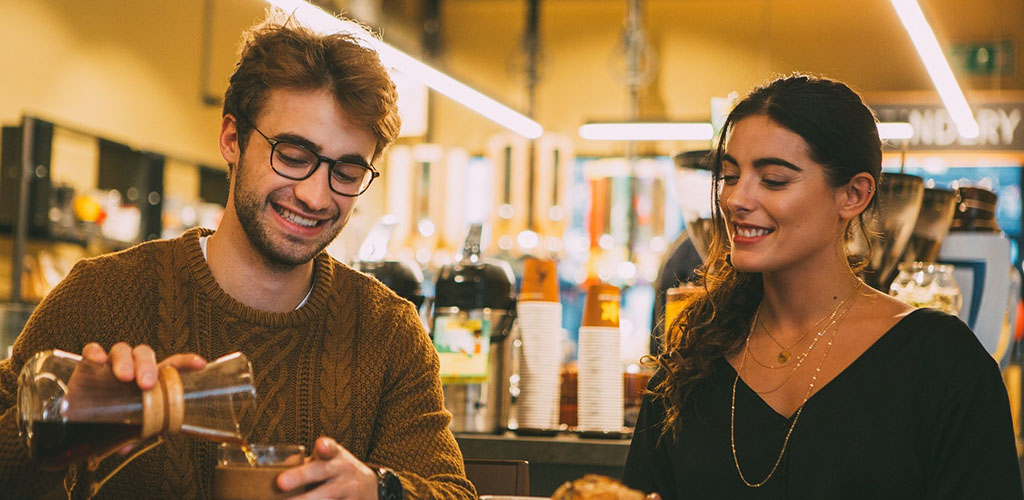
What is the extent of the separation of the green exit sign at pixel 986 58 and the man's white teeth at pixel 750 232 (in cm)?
700

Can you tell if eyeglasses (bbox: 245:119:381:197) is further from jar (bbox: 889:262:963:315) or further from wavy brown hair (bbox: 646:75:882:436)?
jar (bbox: 889:262:963:315)

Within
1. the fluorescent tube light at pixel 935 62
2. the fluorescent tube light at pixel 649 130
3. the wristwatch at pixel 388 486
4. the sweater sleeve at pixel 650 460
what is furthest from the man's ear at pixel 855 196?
the fluorescent tube light at pixel 649 130

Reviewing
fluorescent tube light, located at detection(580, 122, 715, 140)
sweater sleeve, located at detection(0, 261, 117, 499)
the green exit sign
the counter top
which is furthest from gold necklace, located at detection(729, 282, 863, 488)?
the green exit sign

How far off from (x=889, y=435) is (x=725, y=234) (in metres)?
0.56

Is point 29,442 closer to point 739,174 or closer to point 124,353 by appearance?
point 124,353

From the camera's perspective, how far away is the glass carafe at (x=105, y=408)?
131cm

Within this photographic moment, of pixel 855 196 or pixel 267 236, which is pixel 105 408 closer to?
pixel 267 236

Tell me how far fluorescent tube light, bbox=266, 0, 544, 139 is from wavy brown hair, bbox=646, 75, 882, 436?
0.73m

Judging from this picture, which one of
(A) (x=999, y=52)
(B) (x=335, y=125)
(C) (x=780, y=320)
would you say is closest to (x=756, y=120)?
(C) (x=780, y=320)

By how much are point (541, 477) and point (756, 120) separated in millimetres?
1064

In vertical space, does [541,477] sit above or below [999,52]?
below

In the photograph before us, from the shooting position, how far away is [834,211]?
196 cm

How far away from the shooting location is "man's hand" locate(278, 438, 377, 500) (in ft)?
4.44

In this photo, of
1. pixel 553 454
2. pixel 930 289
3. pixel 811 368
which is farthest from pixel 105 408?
pixel 930 289
